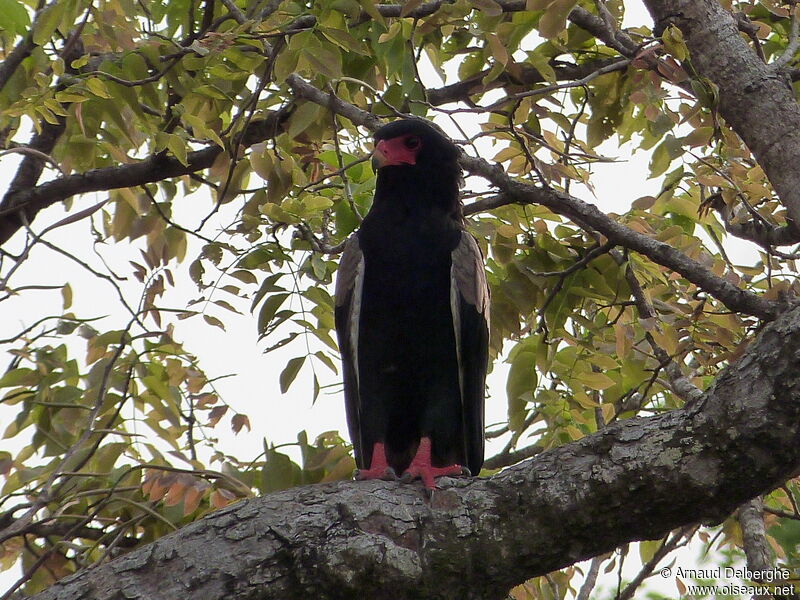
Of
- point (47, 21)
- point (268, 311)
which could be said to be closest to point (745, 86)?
point (268, 311)

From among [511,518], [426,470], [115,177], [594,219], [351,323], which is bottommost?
[511,518]

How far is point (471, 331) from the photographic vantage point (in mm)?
4012

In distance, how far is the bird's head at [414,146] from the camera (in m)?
4.21

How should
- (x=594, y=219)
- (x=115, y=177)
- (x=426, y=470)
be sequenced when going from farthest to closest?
(x=115, y=177) < (x=594, y=219) < (x=426, y=470)

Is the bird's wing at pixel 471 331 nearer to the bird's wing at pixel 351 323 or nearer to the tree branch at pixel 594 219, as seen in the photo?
the tree branch at pixel 594 219

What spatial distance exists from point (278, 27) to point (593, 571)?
111 inches

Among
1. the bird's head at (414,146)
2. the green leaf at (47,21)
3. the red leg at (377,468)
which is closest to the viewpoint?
the green leaf at (47,21)

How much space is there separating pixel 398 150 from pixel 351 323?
0.82 metres

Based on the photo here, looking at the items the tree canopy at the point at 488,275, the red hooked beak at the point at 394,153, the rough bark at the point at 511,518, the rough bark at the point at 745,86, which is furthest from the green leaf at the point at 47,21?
the rough bark at the point at 745,86

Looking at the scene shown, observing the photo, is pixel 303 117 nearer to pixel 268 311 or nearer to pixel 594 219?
pixel 268 311

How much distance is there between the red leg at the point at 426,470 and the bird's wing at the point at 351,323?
344mm

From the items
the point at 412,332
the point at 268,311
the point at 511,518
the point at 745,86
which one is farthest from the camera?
the point at 412,332

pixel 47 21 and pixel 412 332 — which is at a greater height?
pixel 47 21

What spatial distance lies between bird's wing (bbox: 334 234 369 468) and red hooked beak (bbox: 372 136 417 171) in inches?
14.9
